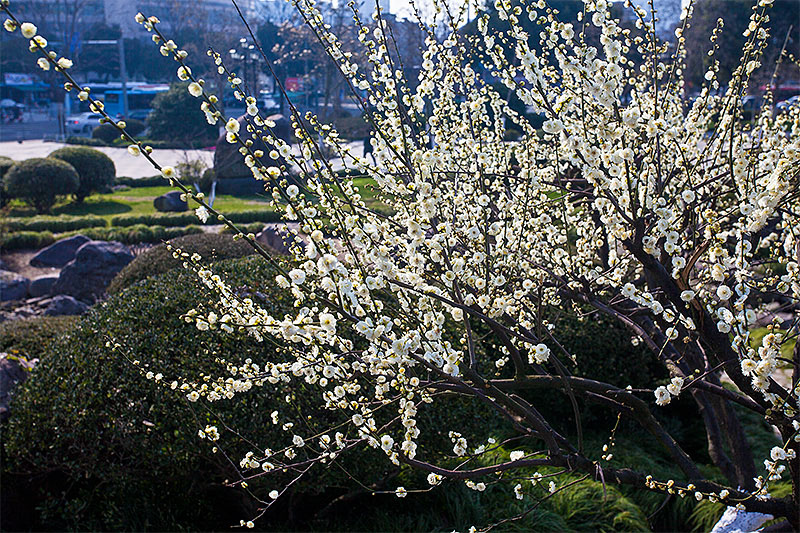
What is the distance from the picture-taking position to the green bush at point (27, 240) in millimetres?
12273

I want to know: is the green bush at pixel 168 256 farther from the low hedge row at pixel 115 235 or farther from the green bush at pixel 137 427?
the low hedge row at pixel 115 235

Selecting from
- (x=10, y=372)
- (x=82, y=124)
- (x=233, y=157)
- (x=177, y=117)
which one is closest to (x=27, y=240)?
(x=233, y=157)

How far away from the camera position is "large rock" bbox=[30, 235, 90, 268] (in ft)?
36.9

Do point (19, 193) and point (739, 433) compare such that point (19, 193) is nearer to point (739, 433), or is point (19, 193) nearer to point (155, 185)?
point (155, 185)

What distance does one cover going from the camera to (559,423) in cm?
529

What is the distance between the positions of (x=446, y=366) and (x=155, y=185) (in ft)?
64.2

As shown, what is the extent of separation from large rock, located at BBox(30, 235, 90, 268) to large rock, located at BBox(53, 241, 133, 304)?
236 cm

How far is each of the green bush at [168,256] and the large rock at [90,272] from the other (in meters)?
2.21

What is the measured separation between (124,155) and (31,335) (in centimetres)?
2385

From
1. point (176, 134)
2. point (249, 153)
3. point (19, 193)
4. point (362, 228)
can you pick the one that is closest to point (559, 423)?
point (362, 228)

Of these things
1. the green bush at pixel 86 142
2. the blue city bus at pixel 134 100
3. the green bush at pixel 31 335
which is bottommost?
the green bush at pixel 31 335

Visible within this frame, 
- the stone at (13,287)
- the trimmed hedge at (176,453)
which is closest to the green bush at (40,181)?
the stone at (13,287)

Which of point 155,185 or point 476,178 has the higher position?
point 476,178

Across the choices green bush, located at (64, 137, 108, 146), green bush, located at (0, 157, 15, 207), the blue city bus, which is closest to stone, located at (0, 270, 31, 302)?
green bush, located at (0, 157, 15, 207)
